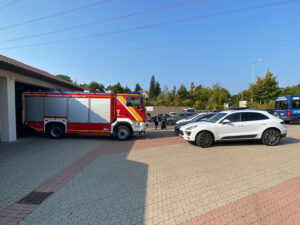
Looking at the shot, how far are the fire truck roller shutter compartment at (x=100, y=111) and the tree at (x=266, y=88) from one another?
2943 cm

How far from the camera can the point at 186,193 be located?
3.43 metres

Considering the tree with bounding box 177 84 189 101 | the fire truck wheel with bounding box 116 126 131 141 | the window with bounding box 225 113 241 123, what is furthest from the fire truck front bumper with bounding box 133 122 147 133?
the tree with bounding box 177 84 189 101

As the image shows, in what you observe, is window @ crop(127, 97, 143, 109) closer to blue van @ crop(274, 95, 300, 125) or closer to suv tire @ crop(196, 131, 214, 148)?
suv tire @ crop(196, 131, 214, 148)

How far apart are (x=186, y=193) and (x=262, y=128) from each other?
5.99 meters

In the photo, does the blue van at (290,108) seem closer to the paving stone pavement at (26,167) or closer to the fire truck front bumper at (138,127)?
the fire truck front bumper at (138,127)

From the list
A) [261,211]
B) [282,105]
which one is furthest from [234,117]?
[282,105]

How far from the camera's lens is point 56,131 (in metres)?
9.62

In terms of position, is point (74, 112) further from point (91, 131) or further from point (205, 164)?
point (205, 164)

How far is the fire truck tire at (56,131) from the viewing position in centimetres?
952

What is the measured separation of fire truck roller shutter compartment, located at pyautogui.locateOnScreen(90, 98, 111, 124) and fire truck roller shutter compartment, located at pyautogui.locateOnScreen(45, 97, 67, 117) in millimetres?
1654

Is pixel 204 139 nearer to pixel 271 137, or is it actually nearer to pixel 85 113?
pixel 271 137

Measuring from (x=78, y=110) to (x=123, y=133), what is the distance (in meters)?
2.89

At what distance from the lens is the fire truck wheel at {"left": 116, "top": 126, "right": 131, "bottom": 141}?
30.8 feet

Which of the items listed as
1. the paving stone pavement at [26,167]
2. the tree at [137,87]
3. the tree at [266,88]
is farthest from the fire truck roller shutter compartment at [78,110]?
the tree at [137,87]
